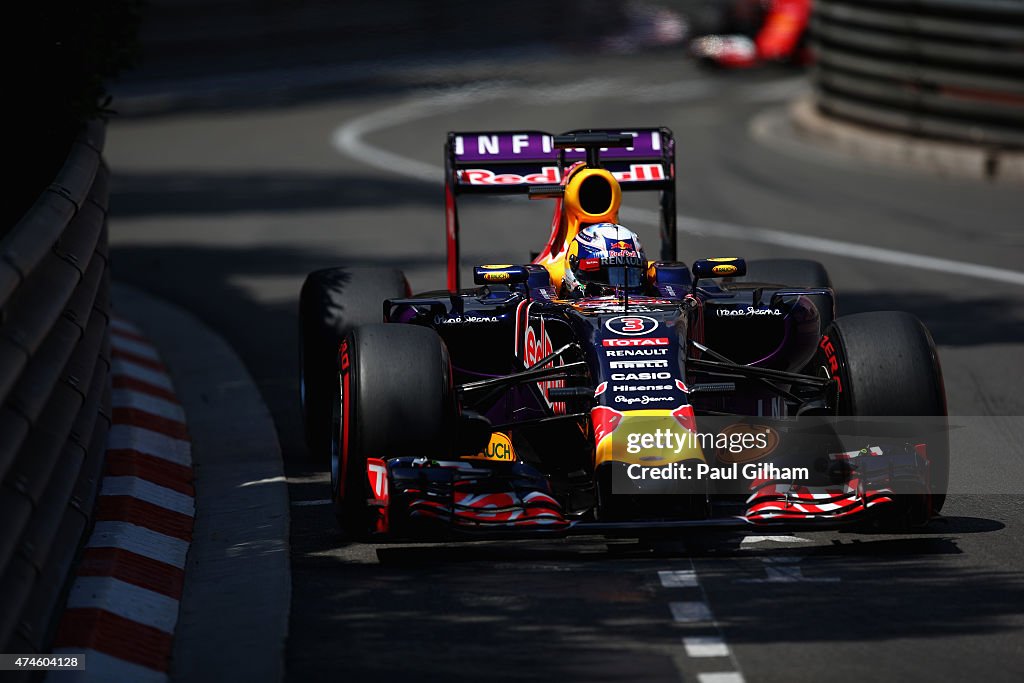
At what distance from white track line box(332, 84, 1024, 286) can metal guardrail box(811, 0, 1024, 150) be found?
4.60 m

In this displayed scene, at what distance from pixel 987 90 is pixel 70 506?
1542 centimetres

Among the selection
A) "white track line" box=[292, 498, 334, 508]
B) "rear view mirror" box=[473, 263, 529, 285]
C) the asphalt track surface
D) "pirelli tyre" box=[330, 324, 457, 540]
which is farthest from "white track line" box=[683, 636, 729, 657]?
"rear view mirror" box=[473, 263, 529, 285]

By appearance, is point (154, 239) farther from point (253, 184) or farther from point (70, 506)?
point (70, 506)

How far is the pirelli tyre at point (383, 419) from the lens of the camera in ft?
23.7

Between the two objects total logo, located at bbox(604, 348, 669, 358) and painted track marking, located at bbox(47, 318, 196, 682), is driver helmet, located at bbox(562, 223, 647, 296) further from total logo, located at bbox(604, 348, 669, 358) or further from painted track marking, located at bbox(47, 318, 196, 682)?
painted track marking, located at bbox(47, 318, 196, 682)

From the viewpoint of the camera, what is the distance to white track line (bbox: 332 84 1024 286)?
14688mm

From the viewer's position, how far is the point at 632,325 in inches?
299

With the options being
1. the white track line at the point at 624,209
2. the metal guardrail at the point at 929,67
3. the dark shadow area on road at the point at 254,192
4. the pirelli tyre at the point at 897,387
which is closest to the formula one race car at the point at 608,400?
the pirelli tyre at the point at 897,387

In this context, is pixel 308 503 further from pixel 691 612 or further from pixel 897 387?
pixel 897 387

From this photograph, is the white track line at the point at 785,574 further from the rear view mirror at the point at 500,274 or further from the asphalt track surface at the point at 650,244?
the rear view mirror at the point at 500,274

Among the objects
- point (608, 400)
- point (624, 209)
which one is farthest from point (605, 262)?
point (624, 209)

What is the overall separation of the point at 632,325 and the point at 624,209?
10.7m

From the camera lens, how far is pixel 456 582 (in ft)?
22.3

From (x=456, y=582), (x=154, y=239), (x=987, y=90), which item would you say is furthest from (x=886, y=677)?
(x=987, y=90)
